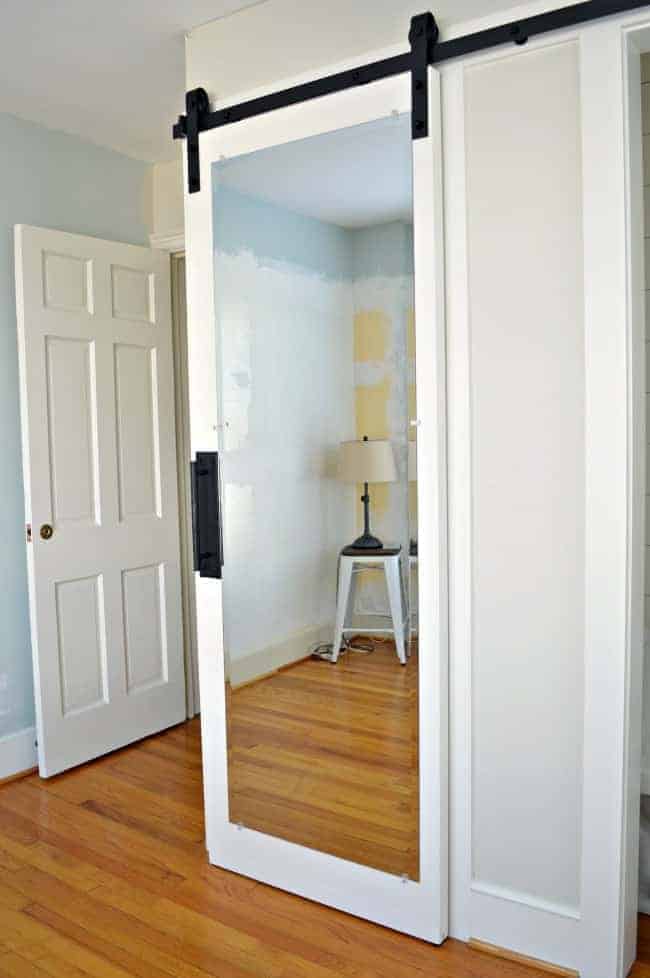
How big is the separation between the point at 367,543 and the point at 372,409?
364 millimetres

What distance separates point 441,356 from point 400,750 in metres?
1.06

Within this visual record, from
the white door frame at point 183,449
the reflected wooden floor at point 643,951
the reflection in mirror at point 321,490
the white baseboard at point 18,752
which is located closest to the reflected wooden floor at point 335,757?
the reflection in mirror at point 321,490

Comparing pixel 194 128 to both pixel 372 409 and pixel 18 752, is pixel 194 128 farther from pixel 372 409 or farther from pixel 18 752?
pixel 18 752

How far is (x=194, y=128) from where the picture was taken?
2465 mm

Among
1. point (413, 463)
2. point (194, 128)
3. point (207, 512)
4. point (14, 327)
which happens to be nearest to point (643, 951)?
point (413, 463)

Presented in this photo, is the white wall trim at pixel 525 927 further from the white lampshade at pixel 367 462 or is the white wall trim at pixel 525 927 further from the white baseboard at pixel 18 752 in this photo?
the white baseboard at pixel 18 752

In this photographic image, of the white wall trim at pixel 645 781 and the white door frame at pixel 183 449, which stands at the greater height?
the white door frame at pixel 183 449

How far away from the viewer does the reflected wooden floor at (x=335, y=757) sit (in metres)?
2.24

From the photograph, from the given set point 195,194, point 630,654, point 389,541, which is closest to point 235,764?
point 389,541

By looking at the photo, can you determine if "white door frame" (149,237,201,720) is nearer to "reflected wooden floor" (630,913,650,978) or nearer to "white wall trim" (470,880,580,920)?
"white wall trim" (470,880,580,920)

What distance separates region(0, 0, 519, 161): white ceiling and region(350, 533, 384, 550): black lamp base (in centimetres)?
131

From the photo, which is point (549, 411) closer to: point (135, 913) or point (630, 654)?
point (630, 654)

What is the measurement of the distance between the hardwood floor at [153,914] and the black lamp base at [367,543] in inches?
40.3

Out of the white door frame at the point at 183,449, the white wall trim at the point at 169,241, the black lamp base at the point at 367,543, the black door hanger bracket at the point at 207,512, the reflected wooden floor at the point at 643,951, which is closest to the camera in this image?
the reflected wooden floor at the point at 643,951
